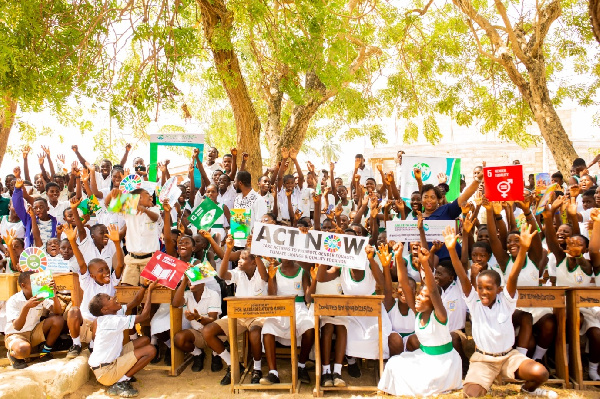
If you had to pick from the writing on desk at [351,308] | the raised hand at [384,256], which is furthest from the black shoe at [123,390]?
the raised hand at [384,256]

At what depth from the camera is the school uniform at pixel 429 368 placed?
15.8 ft

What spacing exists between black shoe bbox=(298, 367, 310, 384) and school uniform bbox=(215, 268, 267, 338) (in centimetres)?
71

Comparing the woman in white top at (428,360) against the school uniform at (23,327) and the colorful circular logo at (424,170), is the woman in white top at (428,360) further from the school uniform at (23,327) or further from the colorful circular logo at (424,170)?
the school uniform at (23,327)

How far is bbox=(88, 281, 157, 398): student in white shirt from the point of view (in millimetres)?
5430

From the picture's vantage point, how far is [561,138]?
10.1 metres

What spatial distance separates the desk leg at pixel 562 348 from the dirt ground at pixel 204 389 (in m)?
0.22

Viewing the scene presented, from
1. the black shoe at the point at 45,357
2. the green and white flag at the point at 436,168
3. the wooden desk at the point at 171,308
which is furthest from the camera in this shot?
the green and white flag at the point at 436,168

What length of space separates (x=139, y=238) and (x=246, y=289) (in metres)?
1.63

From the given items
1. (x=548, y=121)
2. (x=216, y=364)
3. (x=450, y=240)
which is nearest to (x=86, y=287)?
(x=216, y=364)

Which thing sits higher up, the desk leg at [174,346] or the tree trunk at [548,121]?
the tree trunk at [548,121]

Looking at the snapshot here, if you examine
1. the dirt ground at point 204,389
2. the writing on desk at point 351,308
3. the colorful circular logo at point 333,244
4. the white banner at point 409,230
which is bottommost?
the dirt ground at point 204,389

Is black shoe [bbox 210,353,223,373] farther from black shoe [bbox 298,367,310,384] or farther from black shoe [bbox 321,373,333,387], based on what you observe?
black shoe [bbox 321,373,333,387]

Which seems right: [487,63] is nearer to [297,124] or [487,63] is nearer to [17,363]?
[297,124]

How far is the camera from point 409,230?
19.1 feet
